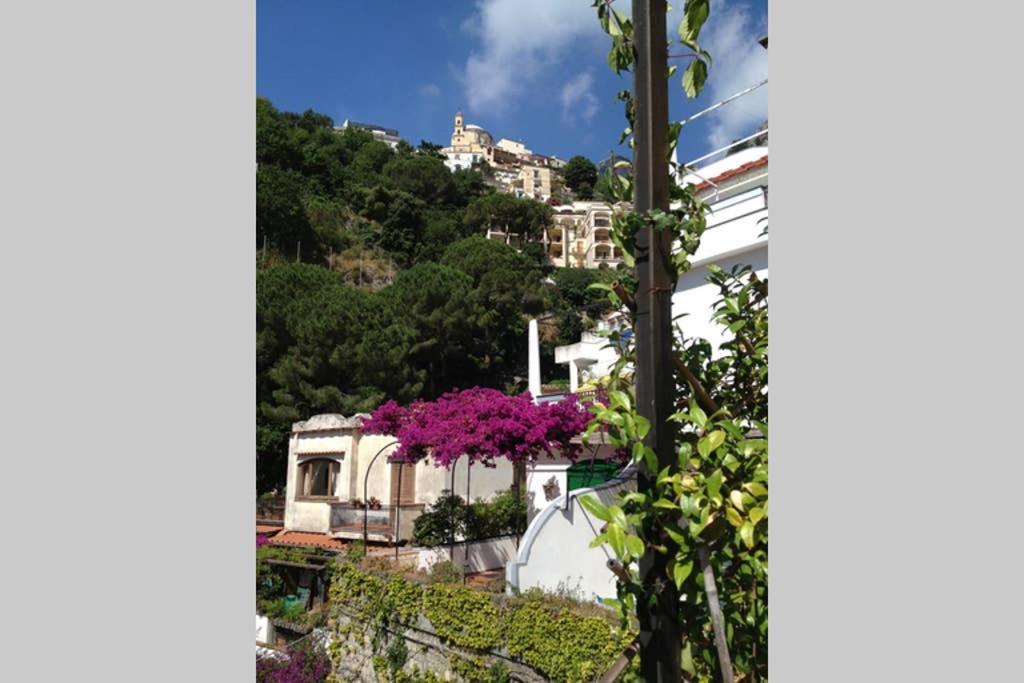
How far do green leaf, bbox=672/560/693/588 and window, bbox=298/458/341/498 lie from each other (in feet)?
46.5

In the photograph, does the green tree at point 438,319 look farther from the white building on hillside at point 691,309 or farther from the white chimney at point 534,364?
the white building on hillside at point 691,309

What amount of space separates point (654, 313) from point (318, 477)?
48.5 ft

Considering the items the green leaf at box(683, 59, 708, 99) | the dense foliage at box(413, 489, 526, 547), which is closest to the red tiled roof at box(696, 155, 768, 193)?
the green leaf at box(683, 59, 708, 99)

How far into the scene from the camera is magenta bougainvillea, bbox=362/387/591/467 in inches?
320

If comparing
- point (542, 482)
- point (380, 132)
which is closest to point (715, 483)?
point (542, 482)

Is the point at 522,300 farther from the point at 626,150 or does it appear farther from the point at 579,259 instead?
the point at 626,150

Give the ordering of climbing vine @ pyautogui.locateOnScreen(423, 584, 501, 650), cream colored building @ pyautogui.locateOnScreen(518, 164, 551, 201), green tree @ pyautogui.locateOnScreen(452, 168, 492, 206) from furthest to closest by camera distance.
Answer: cream colored building @ pyautogui.locateOnScreen(518, 164, 551, 201), green tree @ pyautogui.locateOnScreen(452, 168, 492, 206), climbing vine @ pyautogui.locateOnScreen(423, 584, 501, 650)

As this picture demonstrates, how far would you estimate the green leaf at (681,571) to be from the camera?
103 cm

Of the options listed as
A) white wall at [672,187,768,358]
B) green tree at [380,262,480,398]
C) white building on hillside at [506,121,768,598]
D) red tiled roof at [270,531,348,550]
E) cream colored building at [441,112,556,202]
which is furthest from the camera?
cream colored building at [441,112,556,202]

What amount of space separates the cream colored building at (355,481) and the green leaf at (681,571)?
1079cm

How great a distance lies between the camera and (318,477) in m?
14.9

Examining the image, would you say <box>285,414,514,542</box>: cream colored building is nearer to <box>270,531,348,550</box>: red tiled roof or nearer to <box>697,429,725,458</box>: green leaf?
A: <box>270,531,348,550</box>: red tiled roof

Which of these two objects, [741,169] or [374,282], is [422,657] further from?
[374,282]

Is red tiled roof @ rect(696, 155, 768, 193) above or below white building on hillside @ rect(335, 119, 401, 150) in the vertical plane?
below
